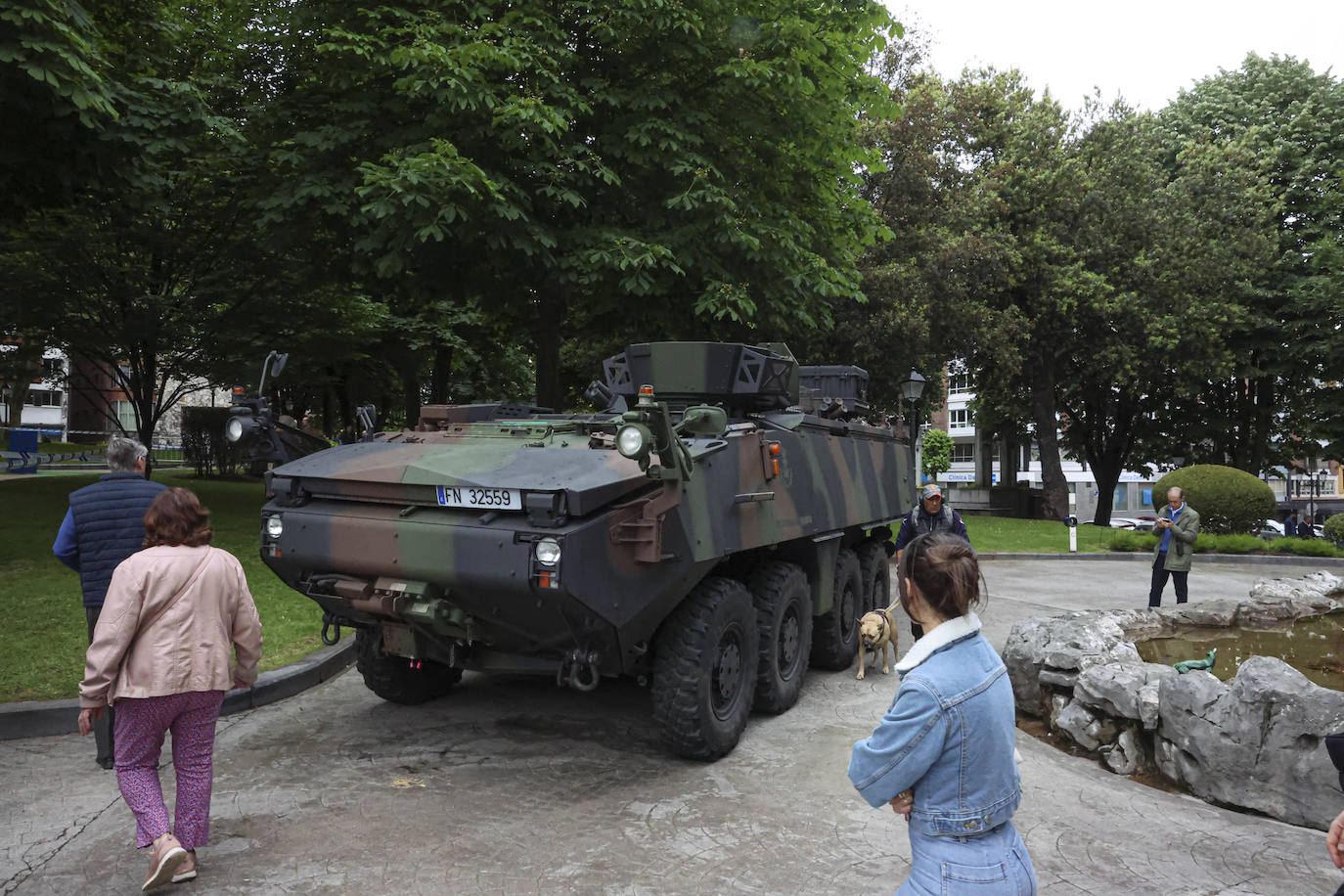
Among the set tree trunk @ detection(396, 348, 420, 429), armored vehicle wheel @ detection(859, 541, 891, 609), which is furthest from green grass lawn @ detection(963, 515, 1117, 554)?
tree trunk @ detection(396, 348, 420, 429)

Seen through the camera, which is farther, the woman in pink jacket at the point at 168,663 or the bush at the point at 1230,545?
the bush at the point at 1230,545

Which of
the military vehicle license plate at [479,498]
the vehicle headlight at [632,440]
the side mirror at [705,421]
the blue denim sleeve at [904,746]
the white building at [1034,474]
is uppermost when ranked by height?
the side mirror at [705,421]

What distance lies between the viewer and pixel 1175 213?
28641mm

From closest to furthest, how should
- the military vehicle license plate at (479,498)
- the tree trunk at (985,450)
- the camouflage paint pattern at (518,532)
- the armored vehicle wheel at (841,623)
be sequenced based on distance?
the camouflage paint pattern at (518,532) < the military vehicle license plate at (479,498) < the armored vehicle wheel at (841,623) < the tree trunk at (985,450)

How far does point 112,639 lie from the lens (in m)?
4.25

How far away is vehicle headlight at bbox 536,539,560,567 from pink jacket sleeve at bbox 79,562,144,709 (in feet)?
5.89

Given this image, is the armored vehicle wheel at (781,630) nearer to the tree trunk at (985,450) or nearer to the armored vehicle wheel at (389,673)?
the armored vehicle wheel at (389,673)

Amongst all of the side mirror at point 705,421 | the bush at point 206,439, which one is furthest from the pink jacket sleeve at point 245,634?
the bush at point 206,439

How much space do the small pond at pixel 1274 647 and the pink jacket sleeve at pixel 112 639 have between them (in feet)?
23.3

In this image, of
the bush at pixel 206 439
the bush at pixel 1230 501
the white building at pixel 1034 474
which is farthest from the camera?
the white building at pixel 1034 474

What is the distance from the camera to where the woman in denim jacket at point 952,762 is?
97.3 inches

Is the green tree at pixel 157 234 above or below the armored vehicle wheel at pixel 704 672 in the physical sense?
above

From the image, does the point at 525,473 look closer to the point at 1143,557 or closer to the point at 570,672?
the point at 570,672

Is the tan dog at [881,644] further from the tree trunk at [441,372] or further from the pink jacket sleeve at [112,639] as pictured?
the tree trunk at [441,372]
